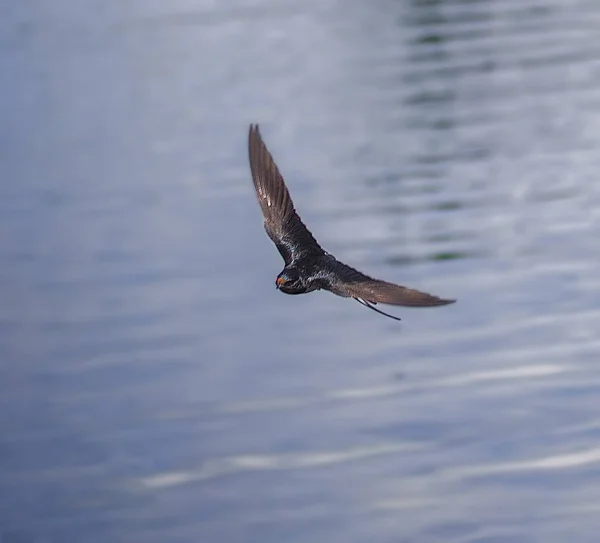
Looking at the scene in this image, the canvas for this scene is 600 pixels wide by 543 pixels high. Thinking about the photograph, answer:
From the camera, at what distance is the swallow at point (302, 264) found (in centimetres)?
356

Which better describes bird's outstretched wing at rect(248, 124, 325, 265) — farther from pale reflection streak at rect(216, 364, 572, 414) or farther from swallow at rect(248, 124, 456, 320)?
pale reflection streak at rect(216, 364, 572, 414)

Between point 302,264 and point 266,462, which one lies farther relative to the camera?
point 266,462

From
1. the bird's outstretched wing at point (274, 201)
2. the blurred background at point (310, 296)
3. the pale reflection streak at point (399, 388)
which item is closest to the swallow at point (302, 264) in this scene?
the bird's outstretched wing at point (274, 201)

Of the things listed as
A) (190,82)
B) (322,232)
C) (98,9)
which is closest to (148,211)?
(322,232)

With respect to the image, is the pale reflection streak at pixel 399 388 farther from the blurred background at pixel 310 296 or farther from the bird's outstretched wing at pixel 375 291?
the bird's outstretched wing at pixel 375 291

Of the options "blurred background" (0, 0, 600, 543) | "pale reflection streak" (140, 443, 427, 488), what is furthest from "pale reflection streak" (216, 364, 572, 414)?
"pale reflection streak" (140, 443, 427, 488)

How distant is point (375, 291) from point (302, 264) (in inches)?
21.8

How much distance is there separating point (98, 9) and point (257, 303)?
26.1ft

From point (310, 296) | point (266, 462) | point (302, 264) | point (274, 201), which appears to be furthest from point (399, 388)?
point (302, 264)

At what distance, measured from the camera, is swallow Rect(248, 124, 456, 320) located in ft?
11.7

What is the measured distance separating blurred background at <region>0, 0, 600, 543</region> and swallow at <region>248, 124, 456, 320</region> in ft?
5.18

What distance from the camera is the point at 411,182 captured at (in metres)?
8.74

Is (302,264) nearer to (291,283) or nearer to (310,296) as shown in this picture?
(291,283)

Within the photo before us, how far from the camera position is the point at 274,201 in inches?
179
